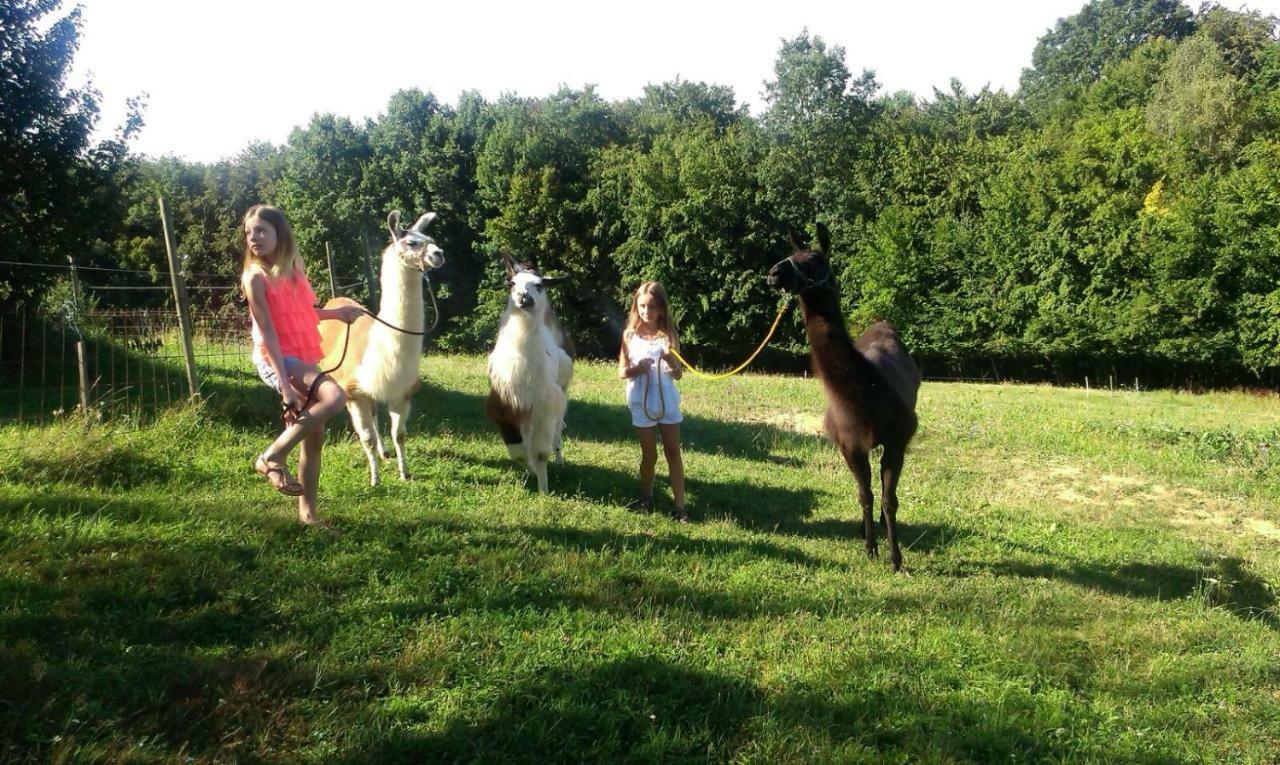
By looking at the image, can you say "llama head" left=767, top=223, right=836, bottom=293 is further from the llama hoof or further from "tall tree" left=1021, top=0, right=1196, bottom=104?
"tall tree" left=1021, top=0, right=1196, bottom=104

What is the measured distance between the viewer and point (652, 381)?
616 cm

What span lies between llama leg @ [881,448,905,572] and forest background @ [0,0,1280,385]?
2052 centimetres

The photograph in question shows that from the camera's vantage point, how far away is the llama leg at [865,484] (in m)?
5.50

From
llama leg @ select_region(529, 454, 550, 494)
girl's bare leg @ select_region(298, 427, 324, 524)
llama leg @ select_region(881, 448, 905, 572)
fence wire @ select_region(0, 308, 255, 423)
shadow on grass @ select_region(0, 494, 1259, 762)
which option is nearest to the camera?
shadow on grass @ select_region(0, 494, 1259, 762)

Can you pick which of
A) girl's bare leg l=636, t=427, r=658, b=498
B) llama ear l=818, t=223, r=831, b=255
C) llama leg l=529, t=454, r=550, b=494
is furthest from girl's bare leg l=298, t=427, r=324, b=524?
llama ear l=818, t=223, r=831, b=255

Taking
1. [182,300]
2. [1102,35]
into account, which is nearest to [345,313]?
[182,300]

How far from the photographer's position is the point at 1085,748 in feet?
9.86

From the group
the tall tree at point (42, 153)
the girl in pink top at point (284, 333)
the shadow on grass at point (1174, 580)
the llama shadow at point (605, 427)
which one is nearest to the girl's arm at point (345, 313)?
the girl in pink top at point (284, 333)

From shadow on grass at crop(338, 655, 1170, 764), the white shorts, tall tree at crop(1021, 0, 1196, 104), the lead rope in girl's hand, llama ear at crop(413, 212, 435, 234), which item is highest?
tall tree at crop(1021, 0, 1196, 104)

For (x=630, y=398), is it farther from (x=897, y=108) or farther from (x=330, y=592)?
(x=897, y=108)

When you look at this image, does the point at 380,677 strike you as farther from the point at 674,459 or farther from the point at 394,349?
the point at 394,349

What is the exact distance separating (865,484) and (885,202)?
91.9 feet

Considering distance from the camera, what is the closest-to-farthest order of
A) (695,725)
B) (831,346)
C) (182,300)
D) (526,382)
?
1. (695,725)
2. (831,346)
3. (526,382)
4. (182,300)

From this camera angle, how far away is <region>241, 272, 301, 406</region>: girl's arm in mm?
3994
